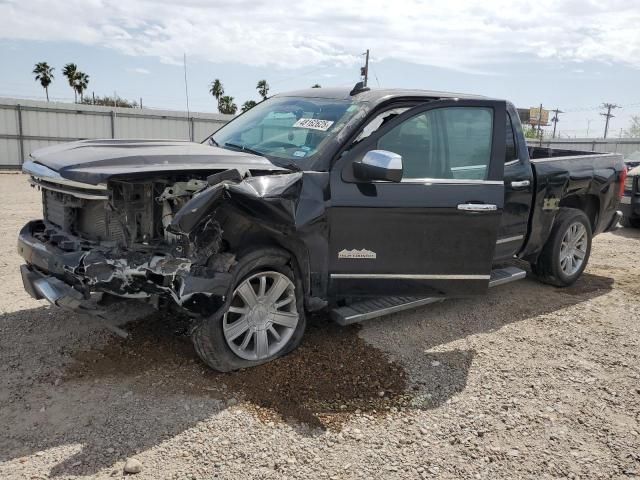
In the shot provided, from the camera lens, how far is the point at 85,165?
3256mm

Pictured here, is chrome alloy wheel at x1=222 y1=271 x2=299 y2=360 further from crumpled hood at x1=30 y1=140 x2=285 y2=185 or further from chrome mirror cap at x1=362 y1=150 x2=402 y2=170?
chrome mirror cap at x1=362 y1=150 x2=402 y2=170

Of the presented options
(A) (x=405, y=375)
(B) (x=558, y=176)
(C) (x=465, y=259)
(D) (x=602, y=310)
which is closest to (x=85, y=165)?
(A) (x=405, y=375)

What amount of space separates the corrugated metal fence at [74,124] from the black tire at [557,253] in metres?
18.6

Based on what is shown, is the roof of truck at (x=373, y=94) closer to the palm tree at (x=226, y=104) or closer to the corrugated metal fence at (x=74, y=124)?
the corrugated metal fence at (x=74, y=124)

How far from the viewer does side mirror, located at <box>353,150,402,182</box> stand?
3604mm

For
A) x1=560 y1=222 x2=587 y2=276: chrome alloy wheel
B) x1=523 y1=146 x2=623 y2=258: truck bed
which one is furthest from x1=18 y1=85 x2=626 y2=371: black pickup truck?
x1=560 y1=222 x2=587 y2=276: chrome alloy wheel

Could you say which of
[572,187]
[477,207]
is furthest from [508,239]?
[572,187]

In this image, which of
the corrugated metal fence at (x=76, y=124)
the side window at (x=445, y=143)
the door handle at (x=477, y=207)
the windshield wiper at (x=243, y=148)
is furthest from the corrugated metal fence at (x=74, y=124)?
the door handle at (x=477, y=207)

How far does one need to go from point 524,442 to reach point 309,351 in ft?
5.27

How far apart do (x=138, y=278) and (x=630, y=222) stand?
986 cm

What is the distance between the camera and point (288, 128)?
14.2ft

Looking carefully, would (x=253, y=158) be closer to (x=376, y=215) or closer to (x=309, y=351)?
(x=376, y=215)

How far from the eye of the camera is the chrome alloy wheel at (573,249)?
19.5 ft

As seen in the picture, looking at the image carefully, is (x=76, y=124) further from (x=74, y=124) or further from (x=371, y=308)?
(x=371, y=308)
